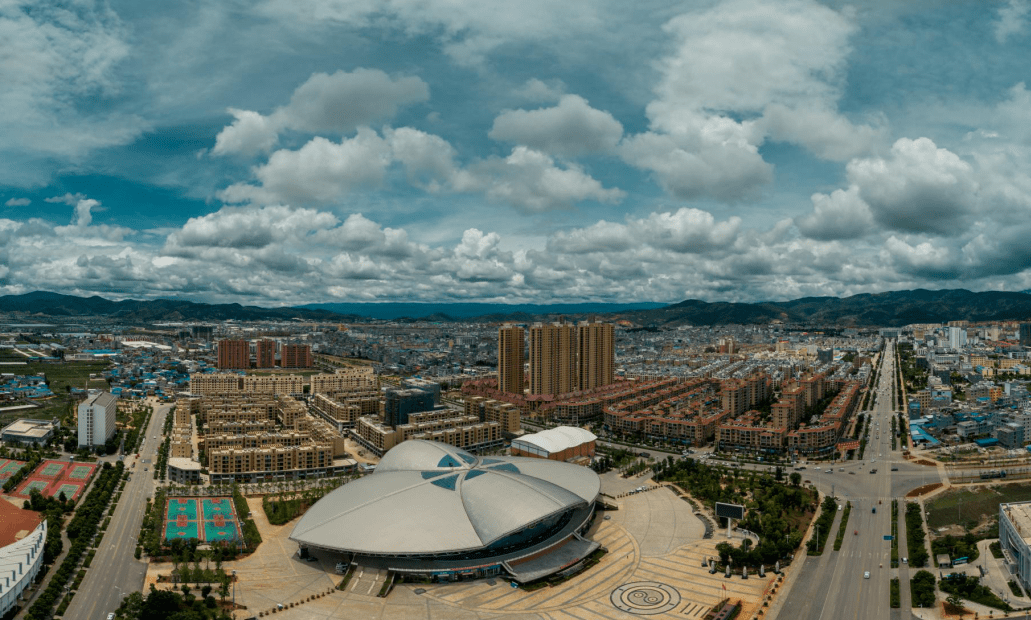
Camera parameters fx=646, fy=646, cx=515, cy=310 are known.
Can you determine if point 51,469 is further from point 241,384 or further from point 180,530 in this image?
point 241,384

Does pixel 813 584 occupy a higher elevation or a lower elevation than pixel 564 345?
lower

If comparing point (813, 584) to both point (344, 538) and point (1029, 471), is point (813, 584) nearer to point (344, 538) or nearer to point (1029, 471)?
point (344, 538)

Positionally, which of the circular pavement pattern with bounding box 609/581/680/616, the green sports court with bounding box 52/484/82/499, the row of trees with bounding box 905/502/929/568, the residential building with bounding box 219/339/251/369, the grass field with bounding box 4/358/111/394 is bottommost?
the circular pavement pattern with bounding box 609/581/680/616

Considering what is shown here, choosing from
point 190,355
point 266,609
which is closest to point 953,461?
point 266,609

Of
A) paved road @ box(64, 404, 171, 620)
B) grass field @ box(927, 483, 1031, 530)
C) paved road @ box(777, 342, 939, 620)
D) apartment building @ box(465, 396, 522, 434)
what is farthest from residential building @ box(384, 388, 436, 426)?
grass field @ box(927, 483, 1031, 530)

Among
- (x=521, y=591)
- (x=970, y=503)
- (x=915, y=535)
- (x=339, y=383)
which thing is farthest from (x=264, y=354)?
(x=970, y=503)

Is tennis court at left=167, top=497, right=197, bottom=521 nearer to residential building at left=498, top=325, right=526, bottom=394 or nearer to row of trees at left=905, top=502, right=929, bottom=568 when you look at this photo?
row of trees at left=905, top=502, right=929, bottom=568
